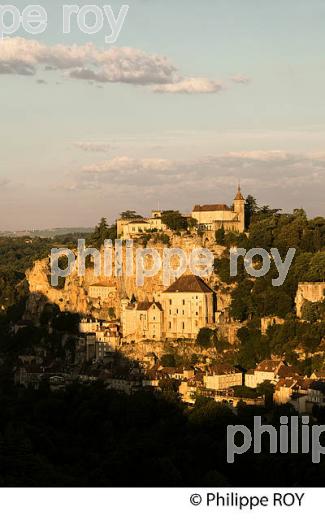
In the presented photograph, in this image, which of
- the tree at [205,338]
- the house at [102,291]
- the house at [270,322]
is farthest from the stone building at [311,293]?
the house at [102,291]

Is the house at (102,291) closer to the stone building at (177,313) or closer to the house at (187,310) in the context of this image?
the stone building at (177,313)

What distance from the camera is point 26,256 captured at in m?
130

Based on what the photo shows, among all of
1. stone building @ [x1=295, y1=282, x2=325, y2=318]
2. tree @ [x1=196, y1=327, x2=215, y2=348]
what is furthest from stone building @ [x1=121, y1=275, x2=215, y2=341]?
stone building @ [x1=295, y1=282, x2=325, y2=318]

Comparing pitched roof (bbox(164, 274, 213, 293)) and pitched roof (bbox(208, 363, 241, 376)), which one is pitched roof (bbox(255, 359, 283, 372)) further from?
pitched roof (bbox(164, 274, 213, 293))

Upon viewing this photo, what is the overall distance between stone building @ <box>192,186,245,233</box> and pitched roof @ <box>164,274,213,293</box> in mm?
4700

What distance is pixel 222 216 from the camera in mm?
73188

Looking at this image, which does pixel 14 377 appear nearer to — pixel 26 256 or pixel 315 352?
pixel 315 352

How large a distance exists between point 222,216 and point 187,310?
818cm

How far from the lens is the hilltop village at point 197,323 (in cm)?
6144

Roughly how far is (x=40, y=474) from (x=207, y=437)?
6834 mm

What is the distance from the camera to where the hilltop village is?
61.4m

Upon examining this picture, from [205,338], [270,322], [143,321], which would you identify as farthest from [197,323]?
[270,322]

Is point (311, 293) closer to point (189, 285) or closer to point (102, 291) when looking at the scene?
point (189, 285)

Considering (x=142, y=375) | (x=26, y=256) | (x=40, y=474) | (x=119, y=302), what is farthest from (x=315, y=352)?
(x=26, y=256)
